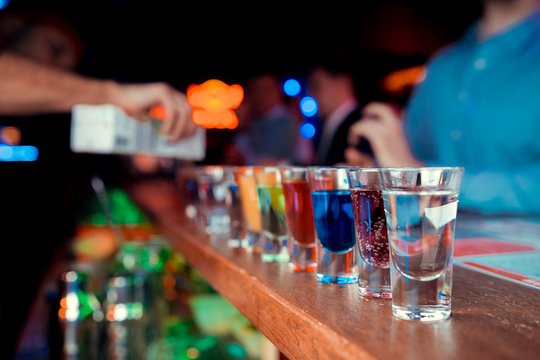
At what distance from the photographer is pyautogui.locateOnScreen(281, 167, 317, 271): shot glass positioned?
803 mm

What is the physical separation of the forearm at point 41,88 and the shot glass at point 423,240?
1.48 meters

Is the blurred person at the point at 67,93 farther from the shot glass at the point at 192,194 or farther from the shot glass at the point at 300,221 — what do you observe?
the shot glass at the point at 300,221

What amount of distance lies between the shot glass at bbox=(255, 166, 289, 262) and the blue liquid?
6.6 inches

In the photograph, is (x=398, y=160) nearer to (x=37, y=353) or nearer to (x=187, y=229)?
(x=187, y=229)

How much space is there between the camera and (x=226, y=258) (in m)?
0.96

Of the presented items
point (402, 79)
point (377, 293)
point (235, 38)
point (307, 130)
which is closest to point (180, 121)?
point (377, 293)

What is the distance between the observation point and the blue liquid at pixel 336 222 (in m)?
0.72

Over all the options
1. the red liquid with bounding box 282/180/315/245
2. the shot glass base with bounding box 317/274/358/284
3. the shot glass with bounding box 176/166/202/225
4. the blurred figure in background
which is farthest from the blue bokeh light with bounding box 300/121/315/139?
the shot glass base with bounding box 317/274/358/284

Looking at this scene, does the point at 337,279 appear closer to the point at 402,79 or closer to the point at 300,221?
the point at 300,221

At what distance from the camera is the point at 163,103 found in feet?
5.36

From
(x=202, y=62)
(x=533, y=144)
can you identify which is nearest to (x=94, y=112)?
(x=533, y=144)

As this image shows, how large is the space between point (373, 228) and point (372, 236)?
12 millimetres

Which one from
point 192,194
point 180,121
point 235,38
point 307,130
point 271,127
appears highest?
point 235,38

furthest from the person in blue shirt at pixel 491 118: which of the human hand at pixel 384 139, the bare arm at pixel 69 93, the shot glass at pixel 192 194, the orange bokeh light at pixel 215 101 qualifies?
the orange bokeh light at pixel 215 101
